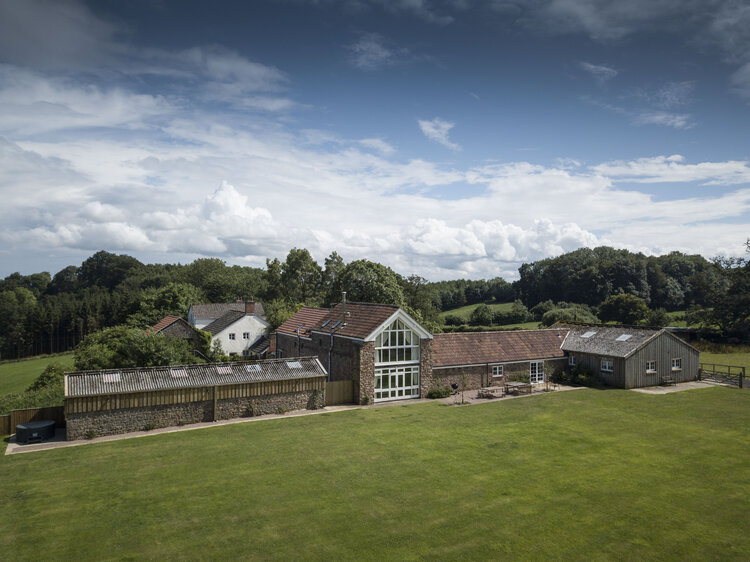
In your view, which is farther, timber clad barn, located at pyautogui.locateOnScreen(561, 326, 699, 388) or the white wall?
the white wall

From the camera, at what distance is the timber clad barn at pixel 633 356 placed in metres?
31.8

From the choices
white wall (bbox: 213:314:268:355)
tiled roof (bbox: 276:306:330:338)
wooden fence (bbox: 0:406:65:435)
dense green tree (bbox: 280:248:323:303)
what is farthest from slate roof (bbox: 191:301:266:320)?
wooden fence (bbox: 0:406:65:435)

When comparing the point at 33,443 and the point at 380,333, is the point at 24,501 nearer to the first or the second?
the point at 33,443

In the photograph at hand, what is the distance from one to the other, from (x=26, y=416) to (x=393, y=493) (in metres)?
18.4

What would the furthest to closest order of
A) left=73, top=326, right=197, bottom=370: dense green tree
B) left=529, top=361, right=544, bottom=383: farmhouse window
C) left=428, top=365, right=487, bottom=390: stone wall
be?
left=529, top=361, right=544, bottom=383: farmhouse window, left=428, top=365, right=487, bottom=390: stone wall, left=73, top=326, right=197, bottom=370: dense green tree

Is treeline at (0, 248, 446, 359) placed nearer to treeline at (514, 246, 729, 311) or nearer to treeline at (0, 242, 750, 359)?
treeline at (0, 242, 750, 359)

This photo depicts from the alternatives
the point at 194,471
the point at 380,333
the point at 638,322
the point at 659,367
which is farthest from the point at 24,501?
the point at 638,322

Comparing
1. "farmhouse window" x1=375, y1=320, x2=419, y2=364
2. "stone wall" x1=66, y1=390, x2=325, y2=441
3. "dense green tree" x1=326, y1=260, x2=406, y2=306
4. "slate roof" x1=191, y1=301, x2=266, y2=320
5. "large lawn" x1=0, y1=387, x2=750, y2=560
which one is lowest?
"large lawn" x1=0, y1=387, x2=750, y2=560

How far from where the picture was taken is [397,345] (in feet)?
93.8

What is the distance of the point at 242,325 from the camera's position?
167 ft

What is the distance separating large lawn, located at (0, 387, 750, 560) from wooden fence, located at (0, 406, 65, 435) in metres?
3.65

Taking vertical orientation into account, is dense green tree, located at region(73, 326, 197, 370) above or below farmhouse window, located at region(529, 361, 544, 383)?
above

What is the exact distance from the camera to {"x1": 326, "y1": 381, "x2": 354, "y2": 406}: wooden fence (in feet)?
88.9

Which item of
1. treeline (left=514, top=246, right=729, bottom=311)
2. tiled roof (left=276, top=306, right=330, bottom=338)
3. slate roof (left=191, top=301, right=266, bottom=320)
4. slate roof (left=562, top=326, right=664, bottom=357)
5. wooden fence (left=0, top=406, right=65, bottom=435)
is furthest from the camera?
treeline (left=514, top=246, right=729, bottom=311)
